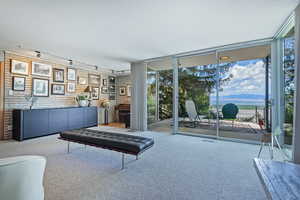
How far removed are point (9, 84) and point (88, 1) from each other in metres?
3.77

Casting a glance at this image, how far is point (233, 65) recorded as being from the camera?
438 cm

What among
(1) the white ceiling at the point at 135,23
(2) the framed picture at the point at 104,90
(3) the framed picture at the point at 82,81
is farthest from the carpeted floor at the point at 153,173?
(2) the framed picture at the point at 104,90

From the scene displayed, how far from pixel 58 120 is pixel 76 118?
2.11 feet

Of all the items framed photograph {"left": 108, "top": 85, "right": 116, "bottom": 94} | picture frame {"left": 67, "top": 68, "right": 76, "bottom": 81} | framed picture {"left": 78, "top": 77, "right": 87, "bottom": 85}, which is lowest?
framed photograph {"left": 108, "top": 85, "right": 116, "bottom": 94}

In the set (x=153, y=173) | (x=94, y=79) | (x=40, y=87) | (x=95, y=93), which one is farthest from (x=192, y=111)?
(x=40, y=87)

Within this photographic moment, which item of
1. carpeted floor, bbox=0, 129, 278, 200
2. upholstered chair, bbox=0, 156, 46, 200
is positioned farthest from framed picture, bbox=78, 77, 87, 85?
upholstered chair, bbox=0, 156, 46, 200

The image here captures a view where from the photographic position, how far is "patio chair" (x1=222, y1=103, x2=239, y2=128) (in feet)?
14.5

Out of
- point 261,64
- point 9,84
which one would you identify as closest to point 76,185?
point 9,84

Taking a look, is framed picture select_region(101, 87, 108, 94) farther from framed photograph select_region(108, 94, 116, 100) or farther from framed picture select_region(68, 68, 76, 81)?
framed picture select_region(68, 68, 76, 81)

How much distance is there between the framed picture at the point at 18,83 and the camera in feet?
14.1

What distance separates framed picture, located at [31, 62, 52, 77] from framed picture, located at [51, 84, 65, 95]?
1.37 feet

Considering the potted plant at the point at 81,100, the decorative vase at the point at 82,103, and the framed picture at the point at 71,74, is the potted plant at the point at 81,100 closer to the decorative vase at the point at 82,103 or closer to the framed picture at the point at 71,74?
the decorative vase at the point at 82,103

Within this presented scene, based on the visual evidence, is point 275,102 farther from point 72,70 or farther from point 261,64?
point 72,70

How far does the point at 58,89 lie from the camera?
5.36m
